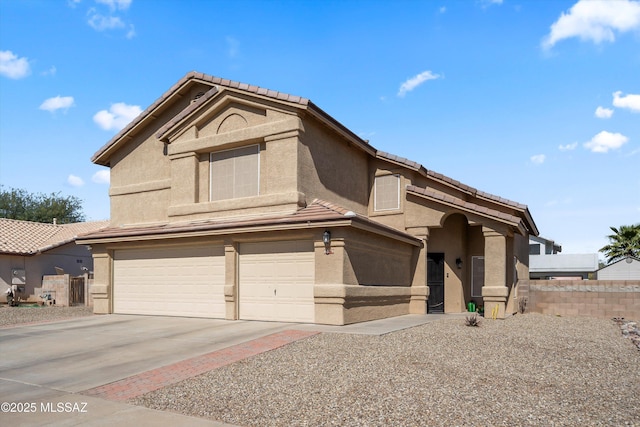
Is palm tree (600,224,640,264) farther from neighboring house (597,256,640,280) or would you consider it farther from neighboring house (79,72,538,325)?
neighboring house (79,72,538,325)

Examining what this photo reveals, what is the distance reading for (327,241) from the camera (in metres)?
14.4

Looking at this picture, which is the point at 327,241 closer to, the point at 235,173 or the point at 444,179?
the point at 235,173

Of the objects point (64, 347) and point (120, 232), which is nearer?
point (64, 347)

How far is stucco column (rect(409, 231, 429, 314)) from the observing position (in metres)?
19.1

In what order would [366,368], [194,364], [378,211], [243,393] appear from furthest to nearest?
[378,211]
[194,364]
[366,368]
[243,393]

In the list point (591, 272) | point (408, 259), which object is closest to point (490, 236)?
point (408, 259)

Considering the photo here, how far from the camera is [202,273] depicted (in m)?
17.1

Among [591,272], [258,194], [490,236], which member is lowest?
[591,272]

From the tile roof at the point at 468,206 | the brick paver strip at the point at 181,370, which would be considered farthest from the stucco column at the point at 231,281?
the tile roof at the point at 468,206

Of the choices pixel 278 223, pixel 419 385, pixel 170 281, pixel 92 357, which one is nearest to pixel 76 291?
pixel 170 281

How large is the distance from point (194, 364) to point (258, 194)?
7998 millimetres

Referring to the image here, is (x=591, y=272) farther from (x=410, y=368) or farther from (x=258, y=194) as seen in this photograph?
(x=410, y=368)

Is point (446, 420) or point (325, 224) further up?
point (325, 224)

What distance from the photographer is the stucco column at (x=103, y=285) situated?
19.1 meters
